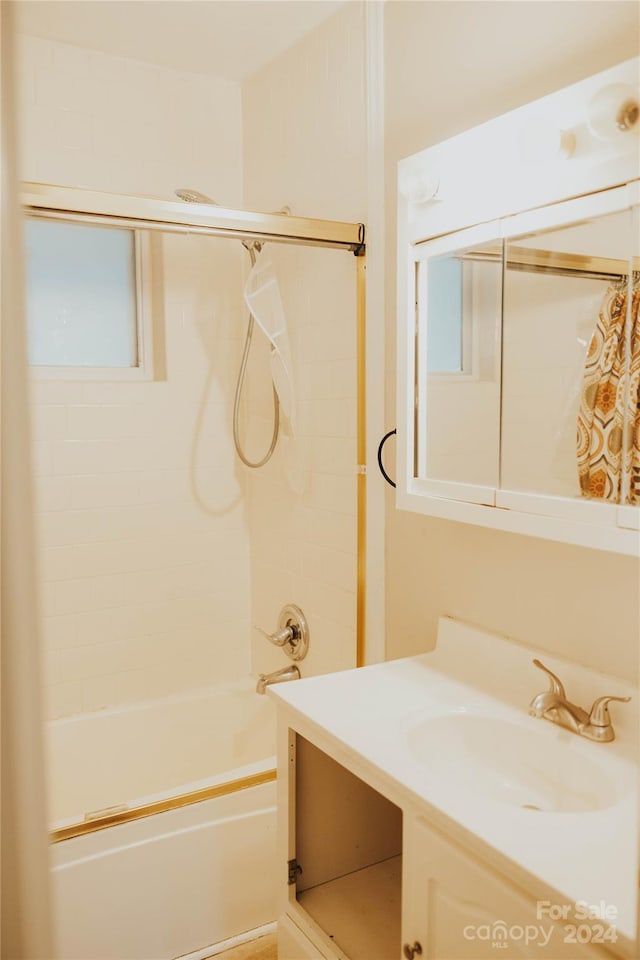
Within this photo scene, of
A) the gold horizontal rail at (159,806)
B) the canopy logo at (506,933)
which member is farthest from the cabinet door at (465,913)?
the gold horizontal rail at (159,806)

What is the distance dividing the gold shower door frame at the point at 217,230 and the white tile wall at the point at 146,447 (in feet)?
2.39

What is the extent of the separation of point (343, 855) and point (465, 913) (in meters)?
0.62

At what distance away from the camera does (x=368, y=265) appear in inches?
79.4

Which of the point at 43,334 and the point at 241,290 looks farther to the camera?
the point at 241,290

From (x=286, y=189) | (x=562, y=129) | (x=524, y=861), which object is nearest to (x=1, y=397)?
(x=524, y=861)

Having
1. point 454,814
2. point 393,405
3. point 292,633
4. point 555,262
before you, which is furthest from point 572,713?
point 292,633

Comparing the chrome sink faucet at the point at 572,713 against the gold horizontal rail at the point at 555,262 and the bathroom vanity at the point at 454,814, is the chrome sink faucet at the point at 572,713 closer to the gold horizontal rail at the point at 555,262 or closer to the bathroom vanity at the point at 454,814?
the bathroom vanity at the point at 454,814

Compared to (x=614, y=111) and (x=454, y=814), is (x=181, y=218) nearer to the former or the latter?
(x=614, y=111)

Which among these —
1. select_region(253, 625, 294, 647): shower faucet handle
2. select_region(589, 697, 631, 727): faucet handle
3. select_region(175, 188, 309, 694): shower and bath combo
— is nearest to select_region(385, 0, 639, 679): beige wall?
select_region(589, 697, 631, 727): faucet handle

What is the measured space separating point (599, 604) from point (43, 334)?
1.94m

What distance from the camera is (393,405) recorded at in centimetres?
196

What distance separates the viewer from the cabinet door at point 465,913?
0.93 metres

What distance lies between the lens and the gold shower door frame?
5.41ft

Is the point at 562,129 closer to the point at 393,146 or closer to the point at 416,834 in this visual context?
the point at 393,146
